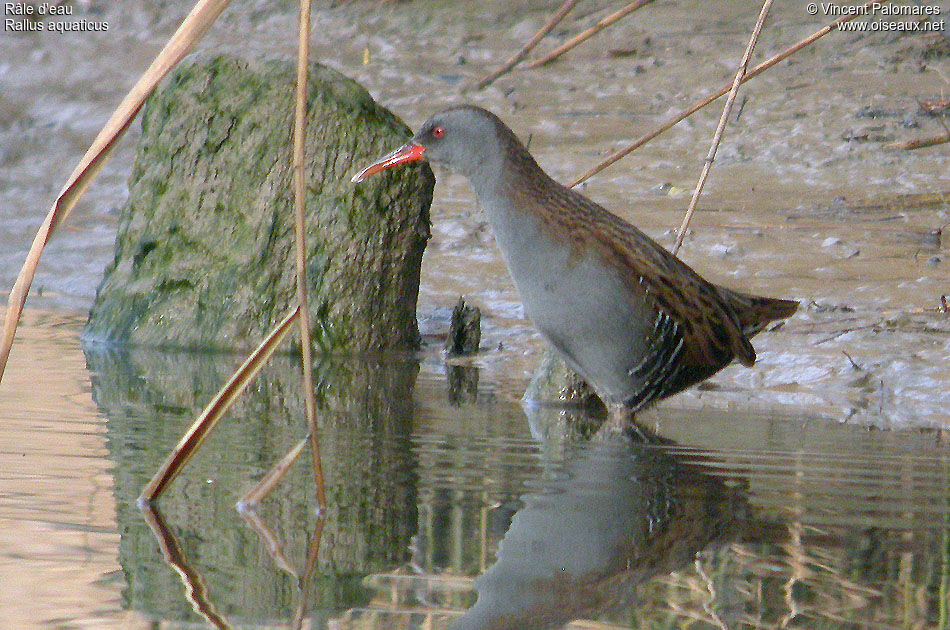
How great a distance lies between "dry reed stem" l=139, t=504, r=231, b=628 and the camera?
6.29 ft

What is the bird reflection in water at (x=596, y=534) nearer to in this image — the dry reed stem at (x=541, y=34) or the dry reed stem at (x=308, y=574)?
the dry reed stem at (x=308, y=574)

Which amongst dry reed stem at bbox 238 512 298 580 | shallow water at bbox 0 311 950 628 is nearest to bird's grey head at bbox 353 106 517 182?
shallow water at bbox 0 311 950 628

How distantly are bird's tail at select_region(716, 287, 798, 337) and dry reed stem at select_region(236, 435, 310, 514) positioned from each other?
83.5 inches

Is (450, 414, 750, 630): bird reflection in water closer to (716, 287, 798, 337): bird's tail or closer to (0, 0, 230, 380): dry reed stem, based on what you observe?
(0, 0, 230, 380): dry reed stem

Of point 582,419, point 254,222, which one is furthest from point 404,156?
point 254,222

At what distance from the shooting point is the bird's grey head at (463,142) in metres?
4.18

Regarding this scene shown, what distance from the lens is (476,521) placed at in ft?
8.38

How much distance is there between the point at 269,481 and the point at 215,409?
16 centimetres

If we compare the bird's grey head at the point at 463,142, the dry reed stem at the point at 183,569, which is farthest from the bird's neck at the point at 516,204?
the dry reed stem at the point at 183,569

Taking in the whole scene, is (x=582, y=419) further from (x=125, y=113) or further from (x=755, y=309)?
(x=125, y=113)

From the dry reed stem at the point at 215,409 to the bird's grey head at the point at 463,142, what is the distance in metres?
1.68

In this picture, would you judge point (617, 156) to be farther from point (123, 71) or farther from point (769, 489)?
point (123, 71)

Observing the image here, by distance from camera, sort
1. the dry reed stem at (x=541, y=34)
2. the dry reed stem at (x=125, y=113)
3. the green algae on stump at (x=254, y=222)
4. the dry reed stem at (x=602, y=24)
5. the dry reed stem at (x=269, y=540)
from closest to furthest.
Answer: the dry reed stem at (x=125, y=113) → the dry reed stem at (x=269, y=540) → the dry reed stem at (x=541, y=34) → the dry reed stem at (x=602, y=24) → the green algae on stump at (x=254, y=222)

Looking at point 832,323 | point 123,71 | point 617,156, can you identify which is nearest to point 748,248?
point 832,323
